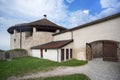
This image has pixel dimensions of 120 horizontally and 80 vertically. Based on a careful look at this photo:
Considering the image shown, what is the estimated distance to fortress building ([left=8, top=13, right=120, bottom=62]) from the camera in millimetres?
13805

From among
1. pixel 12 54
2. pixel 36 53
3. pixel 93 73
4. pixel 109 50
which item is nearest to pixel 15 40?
pixel 12 54

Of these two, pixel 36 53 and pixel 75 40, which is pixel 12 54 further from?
pixel 75 40

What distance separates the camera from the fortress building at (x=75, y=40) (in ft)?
45.3

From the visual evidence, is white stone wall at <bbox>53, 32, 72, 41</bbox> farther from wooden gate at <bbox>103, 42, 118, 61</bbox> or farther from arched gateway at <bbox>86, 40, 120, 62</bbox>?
wooden gate at <bbox>103, 42, 118, 61</bbox>

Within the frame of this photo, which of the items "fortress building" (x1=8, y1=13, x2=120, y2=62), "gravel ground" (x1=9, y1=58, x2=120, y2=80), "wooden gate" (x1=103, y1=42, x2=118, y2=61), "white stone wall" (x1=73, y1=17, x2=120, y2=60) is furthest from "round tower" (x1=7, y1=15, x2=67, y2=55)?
"gravel ground" (x1=9, y1=58, x2=120, y2=80)

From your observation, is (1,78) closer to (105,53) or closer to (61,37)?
(105,53)

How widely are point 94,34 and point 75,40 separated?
393 cm

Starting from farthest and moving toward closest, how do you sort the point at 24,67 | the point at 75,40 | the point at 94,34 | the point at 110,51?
the point at 75,40, the point at 94,34, the point at 110,51, the point at 24,67

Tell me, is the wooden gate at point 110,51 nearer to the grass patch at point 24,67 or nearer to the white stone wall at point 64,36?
the grass patch at point 24,67

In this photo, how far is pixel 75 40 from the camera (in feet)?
62.9

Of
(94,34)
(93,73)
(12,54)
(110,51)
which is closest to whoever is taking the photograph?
(93,73)

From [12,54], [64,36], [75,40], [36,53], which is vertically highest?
[64,36]

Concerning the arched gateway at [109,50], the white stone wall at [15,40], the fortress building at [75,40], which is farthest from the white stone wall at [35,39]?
the arched gateway at [109,50]

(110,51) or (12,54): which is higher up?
(110,51)
